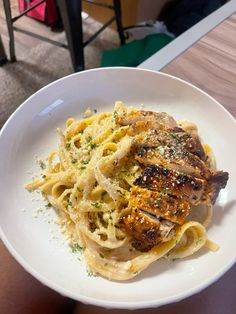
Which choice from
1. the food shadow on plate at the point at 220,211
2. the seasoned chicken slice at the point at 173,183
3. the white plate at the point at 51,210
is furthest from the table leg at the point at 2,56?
the food shadow on plate at the point at 220,211

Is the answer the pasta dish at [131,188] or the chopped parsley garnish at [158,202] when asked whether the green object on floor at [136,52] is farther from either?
the chopped parsley garnish at [158,202]

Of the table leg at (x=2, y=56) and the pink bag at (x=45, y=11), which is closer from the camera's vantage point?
the table leg at (x=2, y=56)

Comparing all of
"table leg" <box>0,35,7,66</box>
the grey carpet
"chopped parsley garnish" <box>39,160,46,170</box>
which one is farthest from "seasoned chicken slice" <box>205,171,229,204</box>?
"table leg" <box>0,35,7,66</box>

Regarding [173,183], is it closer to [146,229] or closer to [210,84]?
[146,229]

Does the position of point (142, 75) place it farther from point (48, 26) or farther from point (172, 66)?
point (48, 26)

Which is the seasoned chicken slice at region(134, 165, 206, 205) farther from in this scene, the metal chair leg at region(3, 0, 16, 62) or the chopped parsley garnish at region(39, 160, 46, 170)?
the metal chair leg at region(3, 0, 16, 62)

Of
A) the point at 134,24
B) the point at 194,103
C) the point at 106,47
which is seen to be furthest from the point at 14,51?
the point at 194,103
